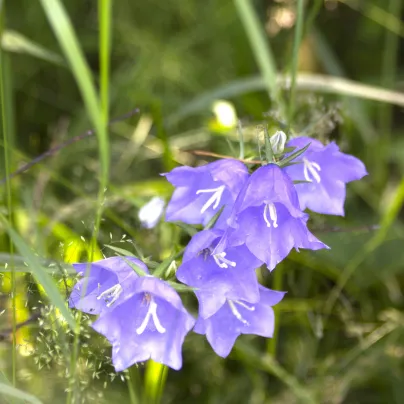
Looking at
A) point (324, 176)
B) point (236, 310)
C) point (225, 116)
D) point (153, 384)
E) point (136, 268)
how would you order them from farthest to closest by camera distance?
point (225, 116)
point (153, 384)
point (324, 176)
point (236, 310)
point (136, 268)

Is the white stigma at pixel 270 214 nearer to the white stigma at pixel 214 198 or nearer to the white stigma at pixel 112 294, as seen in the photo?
the white stigma at pixel 214 198

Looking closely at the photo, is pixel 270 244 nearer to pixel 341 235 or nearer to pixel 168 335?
pixel 168 335

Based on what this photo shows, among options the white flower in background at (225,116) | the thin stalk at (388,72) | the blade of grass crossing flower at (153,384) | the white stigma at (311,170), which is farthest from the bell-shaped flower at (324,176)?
the thin stalk at (388,72)

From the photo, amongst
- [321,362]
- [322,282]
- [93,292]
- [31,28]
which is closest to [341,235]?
[322,282]

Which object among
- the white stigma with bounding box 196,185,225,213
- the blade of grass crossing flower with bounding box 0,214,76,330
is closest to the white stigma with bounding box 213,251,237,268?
the white stigma with bounding box 196,185,225,213

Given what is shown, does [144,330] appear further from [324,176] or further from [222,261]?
[324,176]

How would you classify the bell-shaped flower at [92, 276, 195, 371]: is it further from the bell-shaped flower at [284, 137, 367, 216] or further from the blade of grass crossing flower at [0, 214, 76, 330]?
the bell-shaped flower at [284, 137, 367, 216]

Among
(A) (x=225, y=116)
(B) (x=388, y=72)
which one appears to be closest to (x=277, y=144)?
(A) (x=225, y=116)
